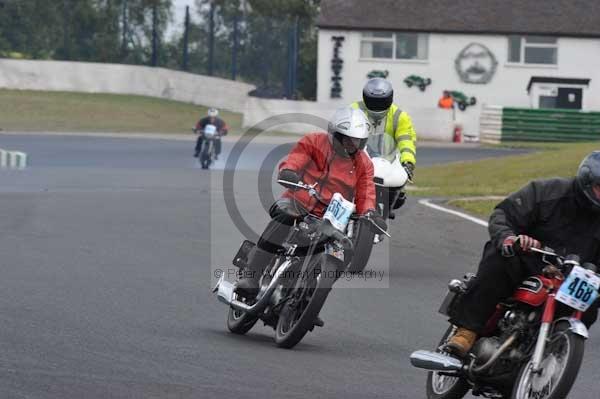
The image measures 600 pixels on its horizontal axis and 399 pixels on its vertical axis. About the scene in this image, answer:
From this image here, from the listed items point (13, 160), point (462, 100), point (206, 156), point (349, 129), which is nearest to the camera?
point (349, 129)

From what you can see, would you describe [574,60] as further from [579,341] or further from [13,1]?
[579,341]

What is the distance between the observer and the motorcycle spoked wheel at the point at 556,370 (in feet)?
20.0

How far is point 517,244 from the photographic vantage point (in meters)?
6.68

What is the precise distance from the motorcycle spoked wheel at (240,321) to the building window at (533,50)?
48.8 meters

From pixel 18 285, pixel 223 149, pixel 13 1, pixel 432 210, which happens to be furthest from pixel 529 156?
pixel 13 1

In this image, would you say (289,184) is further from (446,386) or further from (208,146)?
(208,146)

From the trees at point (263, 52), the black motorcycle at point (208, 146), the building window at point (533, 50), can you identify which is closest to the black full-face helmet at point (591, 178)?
the black motorcycle at point (208, 146)

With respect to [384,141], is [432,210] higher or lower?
lower

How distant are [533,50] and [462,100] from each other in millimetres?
3854

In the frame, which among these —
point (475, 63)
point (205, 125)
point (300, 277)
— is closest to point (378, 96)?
point (300, 277)

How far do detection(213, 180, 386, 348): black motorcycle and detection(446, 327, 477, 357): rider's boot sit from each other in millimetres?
1561

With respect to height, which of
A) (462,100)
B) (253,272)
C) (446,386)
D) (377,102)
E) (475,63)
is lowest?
(462,100)

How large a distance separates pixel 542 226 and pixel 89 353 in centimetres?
274

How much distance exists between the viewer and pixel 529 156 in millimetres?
34156
